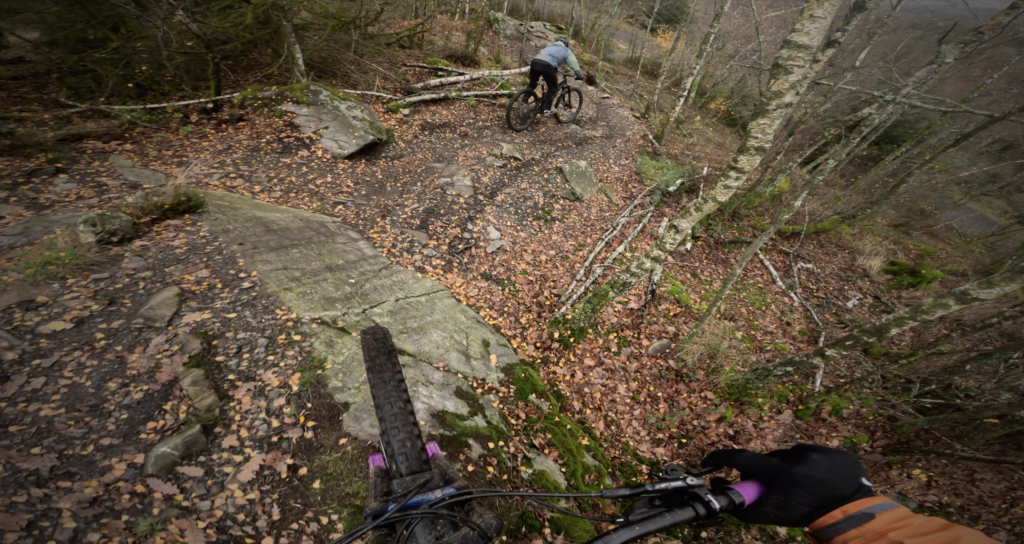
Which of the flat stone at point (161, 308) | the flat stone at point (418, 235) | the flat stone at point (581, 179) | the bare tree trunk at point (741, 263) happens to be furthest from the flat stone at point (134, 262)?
the flat stone at point (581, 179)

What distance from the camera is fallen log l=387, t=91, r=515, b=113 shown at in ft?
29.1

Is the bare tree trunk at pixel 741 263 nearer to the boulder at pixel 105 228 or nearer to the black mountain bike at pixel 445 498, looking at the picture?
the black mountain bike at pixel 445 498

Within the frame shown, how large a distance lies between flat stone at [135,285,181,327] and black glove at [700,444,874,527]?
4.94 meters

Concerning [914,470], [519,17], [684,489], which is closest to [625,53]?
[519,17]

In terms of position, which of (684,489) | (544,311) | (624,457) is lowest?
(624,457)

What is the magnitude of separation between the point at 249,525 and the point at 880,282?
12.5 m

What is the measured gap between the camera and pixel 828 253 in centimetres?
868

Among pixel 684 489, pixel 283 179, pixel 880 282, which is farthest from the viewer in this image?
pixel 880 282

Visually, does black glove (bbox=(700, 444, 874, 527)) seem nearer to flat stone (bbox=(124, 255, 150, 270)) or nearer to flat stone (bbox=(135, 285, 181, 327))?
flat stone (bbox=(135, 285, 181, 327))

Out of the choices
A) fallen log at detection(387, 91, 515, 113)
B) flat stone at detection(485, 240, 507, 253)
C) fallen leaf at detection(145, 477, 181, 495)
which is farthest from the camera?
fallen log at detection(387, 91, 515, 113)

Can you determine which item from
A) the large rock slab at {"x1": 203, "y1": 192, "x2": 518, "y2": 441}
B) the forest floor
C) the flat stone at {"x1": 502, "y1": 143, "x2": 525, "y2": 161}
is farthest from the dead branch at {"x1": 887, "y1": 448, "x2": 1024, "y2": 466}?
the flat stone at {"x1": 502, "y1": 143, "x2": 525, "y2": 161}

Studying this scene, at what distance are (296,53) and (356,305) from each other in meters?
6.96

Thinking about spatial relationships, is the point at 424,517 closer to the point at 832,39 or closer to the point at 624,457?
the point at 624,457

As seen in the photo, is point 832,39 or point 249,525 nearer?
point 249,525
